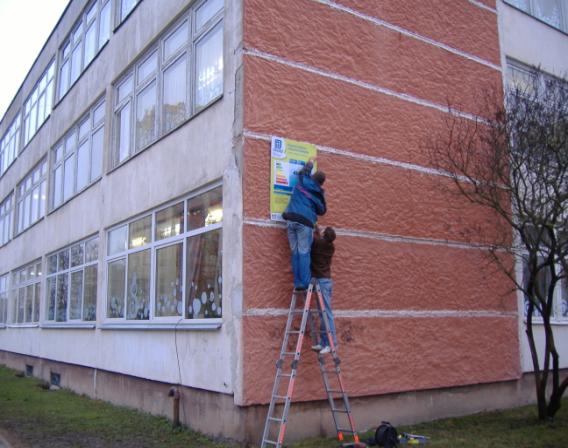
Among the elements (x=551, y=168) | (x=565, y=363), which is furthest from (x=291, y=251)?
(x=565, y=363)

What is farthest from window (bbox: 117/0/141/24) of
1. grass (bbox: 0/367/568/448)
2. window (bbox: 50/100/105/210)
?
grass (bbox: 0/367/568/448)

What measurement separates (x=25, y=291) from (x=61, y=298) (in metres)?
5.58

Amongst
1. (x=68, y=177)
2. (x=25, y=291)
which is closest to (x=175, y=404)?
(x=68, y=177)

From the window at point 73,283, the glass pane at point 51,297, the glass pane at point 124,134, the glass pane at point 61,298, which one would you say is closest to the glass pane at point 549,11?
the glass pane at point 124,134

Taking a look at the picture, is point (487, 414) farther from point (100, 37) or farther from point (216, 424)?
point (100, 37)

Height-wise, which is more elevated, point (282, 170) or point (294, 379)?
point (282, 170)

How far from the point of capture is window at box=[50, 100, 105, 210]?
1405 cm

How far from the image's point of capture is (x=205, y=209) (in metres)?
8.80

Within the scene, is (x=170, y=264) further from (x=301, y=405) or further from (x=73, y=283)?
(x=73, y=283)

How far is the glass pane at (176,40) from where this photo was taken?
33.0 feet

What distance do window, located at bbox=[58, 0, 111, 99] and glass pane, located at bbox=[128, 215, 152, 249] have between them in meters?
5.11

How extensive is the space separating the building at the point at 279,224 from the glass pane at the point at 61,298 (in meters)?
2.63

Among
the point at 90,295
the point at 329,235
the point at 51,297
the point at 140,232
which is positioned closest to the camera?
the point at 329,235

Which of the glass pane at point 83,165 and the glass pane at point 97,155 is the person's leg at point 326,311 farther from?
the glass pane at point 83,165
